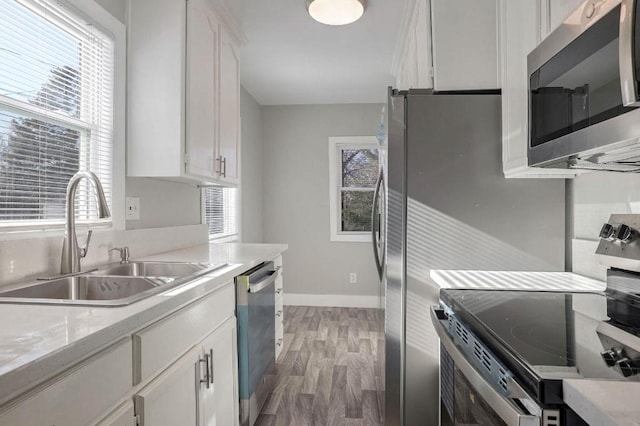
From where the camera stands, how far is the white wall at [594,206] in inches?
51.6

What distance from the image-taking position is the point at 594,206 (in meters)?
1.45

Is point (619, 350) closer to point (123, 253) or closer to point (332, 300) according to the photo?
point (123, 253)

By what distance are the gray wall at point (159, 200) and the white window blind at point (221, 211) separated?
338 millimetres

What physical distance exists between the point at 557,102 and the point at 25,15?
73.1 inches

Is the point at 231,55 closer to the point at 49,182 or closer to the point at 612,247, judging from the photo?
the point at 49,182

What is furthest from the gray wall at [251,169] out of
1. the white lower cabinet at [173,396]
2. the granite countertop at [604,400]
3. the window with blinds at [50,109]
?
the granite countertop at [604,400]

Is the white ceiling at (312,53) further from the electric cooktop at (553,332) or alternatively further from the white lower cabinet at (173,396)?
the white lower cabinet at (173,396)

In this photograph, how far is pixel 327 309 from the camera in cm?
448

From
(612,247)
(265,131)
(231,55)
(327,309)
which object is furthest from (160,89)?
(327,309)

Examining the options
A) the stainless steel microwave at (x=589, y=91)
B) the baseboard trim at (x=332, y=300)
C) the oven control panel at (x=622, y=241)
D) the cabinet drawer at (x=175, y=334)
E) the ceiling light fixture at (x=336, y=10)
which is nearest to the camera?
the stainless steel microwave at (x=589, y=91)

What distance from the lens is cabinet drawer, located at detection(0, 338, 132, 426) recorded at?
0.62m

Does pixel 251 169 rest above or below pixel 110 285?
above

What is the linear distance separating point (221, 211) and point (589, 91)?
3084 millimetres

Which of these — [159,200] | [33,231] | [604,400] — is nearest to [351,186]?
[159,200]
